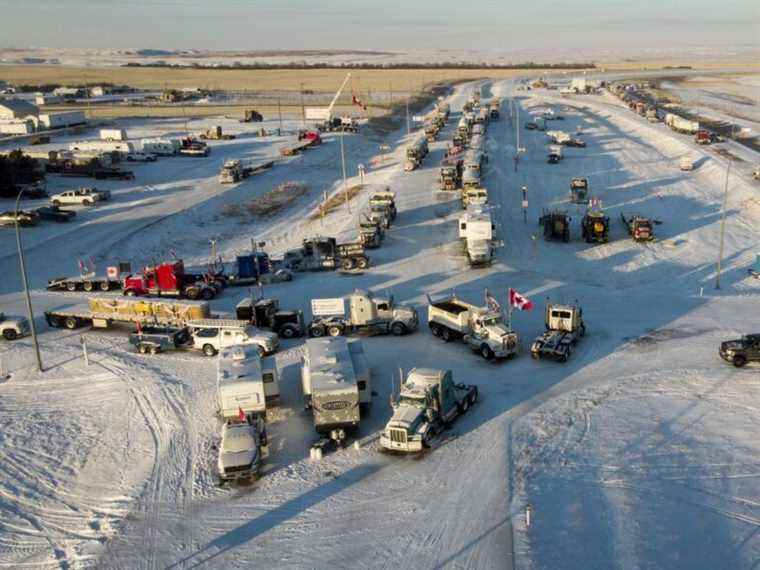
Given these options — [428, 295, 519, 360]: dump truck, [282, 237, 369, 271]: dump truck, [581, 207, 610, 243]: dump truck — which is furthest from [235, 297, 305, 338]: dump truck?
[581, 207, 610, 243]: dump truck

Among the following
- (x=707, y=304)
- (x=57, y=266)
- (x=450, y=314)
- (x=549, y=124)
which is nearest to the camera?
(x=450, y=314)

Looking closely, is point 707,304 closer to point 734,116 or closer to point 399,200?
point 399,200

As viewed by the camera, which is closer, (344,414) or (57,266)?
(344,414)

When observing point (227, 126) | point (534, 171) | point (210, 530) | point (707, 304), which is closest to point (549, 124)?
point (534, 171)

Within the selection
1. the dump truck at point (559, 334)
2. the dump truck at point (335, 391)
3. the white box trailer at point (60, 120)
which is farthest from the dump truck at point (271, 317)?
the white box trailer at point (60, 120)

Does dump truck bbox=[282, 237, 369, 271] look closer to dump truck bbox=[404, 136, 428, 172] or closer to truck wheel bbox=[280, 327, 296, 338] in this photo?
truck wheel bbox=[280, 327, 296, 338]

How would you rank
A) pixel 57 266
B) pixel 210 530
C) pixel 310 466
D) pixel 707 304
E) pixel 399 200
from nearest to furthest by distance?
pixel 210 530 < pixel 310 466 < pixel 707 304 < pixel 57 266 < pixel 399 200

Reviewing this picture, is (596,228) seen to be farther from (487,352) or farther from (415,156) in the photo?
(415,156)
